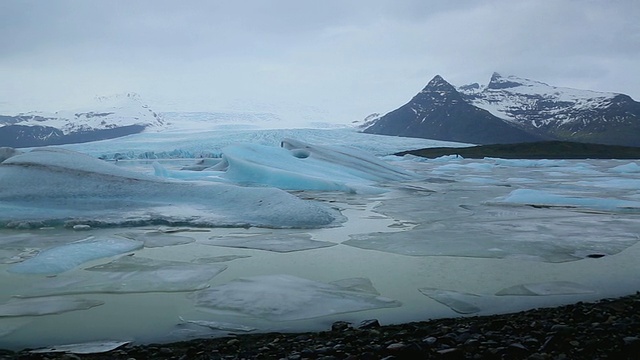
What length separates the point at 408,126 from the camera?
498 feet

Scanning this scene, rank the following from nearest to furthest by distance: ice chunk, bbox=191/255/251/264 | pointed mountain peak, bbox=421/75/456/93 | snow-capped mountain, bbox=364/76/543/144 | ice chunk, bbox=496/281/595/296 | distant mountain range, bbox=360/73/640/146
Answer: ice chunk, bbox=496/281/595/296 < ice chunk, bbox=191/255/251/264 < distant mountain range, bbox=360/73/640/146 < snow-capped mountain, bbox=364/76/543/144 < pointed mountain peak, bbox=421/75/456/93

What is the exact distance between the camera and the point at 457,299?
10.8 ft

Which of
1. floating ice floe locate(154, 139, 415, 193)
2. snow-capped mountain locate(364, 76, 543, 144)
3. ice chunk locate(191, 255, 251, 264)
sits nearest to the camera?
ice chunk locate(191, 255, 251, 264)

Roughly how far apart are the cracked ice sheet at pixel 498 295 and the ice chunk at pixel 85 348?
1991mm

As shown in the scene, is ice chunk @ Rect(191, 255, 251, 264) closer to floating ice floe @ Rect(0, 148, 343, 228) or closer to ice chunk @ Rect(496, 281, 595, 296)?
floating ice floe @ Rect(0, 148, 343, 228)

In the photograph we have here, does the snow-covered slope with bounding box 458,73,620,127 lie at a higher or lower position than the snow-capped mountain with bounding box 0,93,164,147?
higher

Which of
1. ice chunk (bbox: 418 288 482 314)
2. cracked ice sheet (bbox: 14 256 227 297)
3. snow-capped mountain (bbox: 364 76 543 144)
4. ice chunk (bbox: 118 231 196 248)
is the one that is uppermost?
snow-capped mountain (bbox: 364 76 543 144)

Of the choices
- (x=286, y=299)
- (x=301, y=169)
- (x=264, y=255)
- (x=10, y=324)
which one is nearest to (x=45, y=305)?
(x=10, y=324)

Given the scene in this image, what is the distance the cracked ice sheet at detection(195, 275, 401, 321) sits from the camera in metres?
3.09

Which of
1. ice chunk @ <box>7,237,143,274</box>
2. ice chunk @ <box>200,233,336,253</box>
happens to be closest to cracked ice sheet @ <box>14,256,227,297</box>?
ice chunk @ <box>7,237,143,274</box>

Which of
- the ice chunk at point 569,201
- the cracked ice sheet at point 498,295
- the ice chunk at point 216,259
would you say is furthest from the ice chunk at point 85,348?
the ice chunk at point 569,201

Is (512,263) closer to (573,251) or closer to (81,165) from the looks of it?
(573,251)

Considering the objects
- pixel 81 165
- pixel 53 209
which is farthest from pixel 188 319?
pixel 81 165

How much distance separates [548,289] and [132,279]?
3.10m
